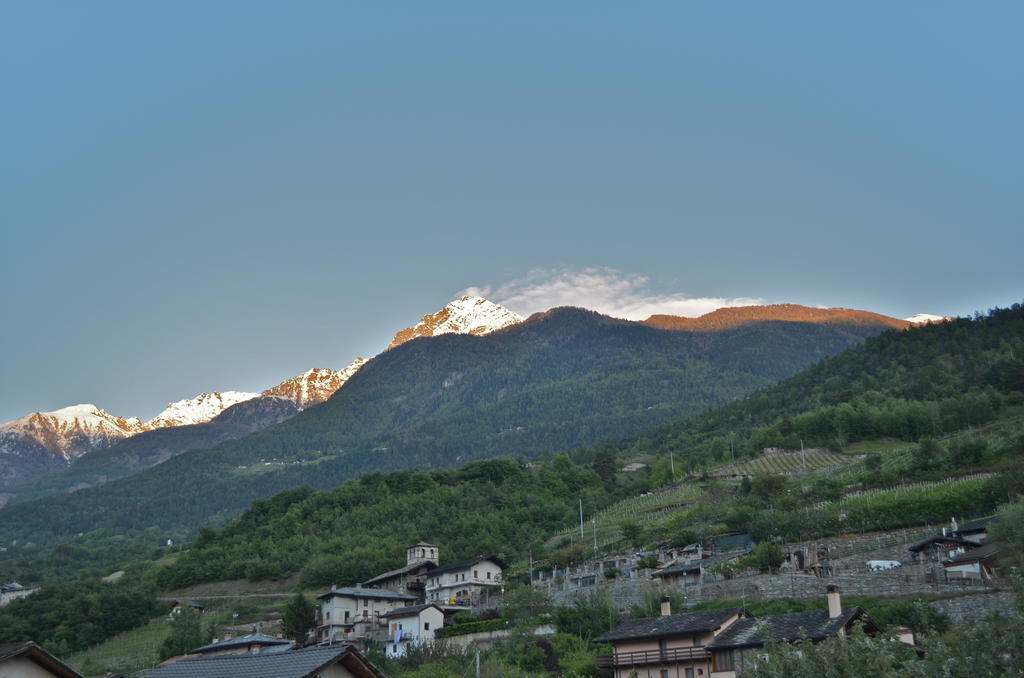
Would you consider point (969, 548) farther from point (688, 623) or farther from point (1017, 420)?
point (1017, 420)

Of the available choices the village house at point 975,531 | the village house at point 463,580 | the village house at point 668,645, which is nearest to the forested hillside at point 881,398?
the village house at point 463,580

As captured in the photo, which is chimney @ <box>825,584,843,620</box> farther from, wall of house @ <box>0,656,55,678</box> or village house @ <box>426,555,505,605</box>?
village house @ <box>426,555,505,605</box>

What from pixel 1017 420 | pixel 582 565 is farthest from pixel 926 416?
pixel 582 565

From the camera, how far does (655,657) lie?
143 ft

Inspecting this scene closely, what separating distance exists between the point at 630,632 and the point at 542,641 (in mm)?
12823

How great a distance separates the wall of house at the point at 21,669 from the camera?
693 inches

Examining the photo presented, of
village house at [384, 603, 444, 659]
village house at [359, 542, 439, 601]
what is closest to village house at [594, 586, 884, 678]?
village house at [384, 603, 444, 659]

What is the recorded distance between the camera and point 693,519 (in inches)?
3615

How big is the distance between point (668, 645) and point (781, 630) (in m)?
6.56

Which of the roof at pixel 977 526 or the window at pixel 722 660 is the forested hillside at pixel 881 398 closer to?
the roof at pixel 977 526

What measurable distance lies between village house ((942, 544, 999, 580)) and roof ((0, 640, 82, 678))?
4782 cm

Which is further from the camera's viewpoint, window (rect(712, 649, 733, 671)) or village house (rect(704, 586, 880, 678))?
window (rect(712, 649, 733, 671))

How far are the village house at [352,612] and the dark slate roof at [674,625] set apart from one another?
31959 millimetres

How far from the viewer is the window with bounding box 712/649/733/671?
133 ft
